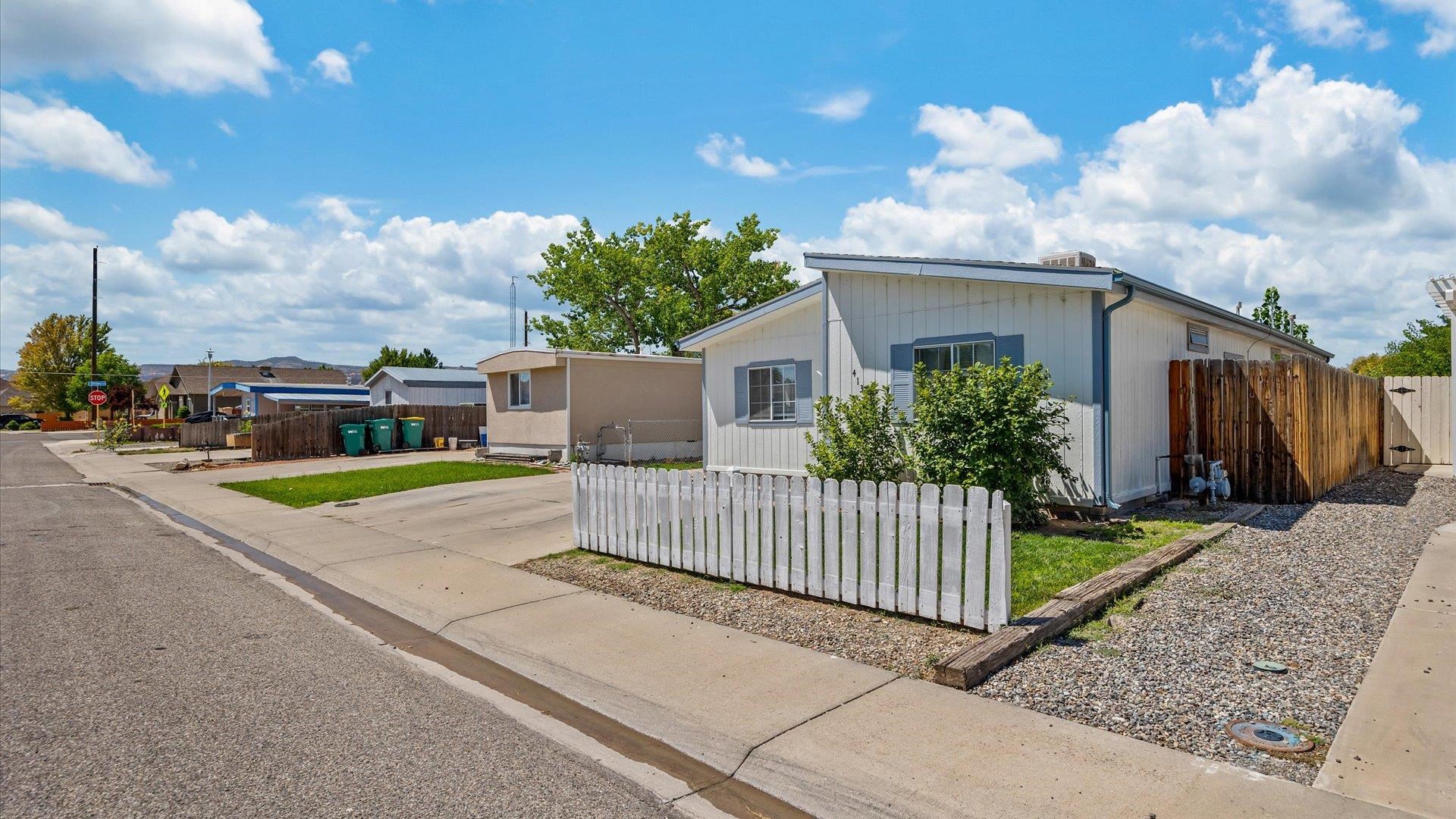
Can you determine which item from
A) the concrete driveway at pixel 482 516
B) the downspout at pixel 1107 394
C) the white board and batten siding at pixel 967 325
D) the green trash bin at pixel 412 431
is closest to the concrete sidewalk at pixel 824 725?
the concrete driveway at pixel 482 516

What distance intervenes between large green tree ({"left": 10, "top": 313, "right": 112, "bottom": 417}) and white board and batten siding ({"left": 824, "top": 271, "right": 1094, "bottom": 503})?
75.0 m

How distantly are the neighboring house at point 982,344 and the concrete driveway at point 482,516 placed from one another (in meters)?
3.63

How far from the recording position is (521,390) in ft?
73.5

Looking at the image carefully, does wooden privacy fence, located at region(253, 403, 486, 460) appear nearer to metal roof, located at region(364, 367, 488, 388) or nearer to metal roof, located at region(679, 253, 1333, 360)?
metal roof, located at region(364, 367, 488, 388)

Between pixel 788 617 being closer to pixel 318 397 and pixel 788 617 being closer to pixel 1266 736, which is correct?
pixel 1266 736

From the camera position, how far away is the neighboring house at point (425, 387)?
1407 inches

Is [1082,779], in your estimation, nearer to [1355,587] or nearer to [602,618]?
[602,618]

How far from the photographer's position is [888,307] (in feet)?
38.2

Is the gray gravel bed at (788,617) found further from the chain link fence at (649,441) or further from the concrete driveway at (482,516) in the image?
the chain link fence at (649,441)

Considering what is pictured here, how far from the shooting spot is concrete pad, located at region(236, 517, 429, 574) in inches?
364

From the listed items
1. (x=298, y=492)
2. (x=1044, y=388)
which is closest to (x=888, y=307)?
(x=1044, y=388)

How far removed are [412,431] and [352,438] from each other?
2.26 m

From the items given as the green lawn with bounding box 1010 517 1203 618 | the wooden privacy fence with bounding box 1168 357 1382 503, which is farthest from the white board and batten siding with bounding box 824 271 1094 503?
the wooden privacy fence with bounding box 1168 357 1382 503

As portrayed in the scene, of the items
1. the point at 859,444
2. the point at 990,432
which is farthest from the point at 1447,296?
the point at 859,444
